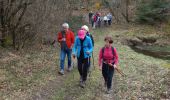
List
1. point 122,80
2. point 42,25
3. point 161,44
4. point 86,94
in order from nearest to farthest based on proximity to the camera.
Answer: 1. point 86,94
2. point 122,80
3. point 42,25
4. point 161,44

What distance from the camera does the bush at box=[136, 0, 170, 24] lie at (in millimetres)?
43562

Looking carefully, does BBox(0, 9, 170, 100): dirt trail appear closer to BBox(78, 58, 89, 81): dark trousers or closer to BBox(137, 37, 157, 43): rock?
BBox(78, 58, 89, 81): dark trousers

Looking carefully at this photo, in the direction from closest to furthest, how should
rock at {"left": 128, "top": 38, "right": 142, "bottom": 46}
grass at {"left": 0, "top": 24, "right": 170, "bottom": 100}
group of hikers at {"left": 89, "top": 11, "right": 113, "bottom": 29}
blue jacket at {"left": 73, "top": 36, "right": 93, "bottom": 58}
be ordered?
grass at {"left": 0, "top": 24, "right": 170, "bottom": 100} → blue jacket at {"left": 73, "top": 36, "right": 93, "bottom": 58} → rock at {"left": 128, "top": 38, "right": 142, "bottom": 46} → group of hikers at {"left": 89, "top": 11, "right": 113, "bottom": 29}

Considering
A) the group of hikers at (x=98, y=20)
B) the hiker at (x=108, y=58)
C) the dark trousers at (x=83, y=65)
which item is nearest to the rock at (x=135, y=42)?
the group of hikers at (x=98, y=20)

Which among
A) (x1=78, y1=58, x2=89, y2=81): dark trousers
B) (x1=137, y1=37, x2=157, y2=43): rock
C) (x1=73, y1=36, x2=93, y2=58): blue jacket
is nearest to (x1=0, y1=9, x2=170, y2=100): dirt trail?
(x1=78, y1=58, x2=89, y2=81): dark trousers

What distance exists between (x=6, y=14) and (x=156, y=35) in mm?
24092

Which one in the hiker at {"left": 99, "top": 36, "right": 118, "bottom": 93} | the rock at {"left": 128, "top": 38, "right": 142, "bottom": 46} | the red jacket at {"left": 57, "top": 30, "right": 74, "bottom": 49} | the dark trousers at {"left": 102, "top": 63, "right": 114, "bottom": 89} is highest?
the red jacket at {"left": 57, "top": 30, "right": 74, "bottom": 49}

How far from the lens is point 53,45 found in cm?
2600

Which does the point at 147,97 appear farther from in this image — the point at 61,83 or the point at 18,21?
the point at 18,21

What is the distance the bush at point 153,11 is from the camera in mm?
43562

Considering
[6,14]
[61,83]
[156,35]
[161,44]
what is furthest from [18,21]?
[156,35]

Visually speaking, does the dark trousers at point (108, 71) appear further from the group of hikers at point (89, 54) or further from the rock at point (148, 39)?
the rock at point (148, 39)

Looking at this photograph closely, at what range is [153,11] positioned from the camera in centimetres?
4378

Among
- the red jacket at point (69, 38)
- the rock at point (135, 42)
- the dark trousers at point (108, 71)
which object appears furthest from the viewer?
the rock at point (135, 42)
